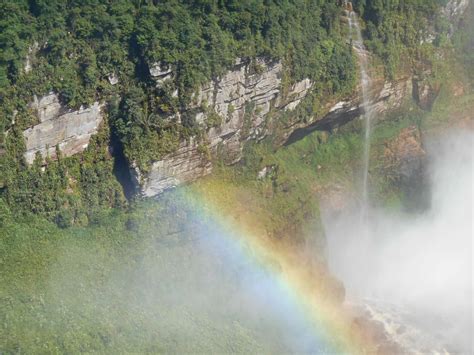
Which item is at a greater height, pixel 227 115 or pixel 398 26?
pixel 398 26

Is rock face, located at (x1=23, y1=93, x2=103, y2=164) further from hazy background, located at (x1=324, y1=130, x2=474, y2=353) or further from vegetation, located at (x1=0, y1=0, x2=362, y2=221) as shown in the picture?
hazy background, located at (x1=324, y1=130, x2=474, y2=353)

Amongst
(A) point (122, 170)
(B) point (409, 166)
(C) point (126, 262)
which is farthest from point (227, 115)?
(B) point (409, 166)

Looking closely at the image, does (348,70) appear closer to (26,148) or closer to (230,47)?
(230,47)

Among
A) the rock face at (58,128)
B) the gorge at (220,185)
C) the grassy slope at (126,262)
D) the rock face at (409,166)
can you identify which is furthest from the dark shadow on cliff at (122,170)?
the rock face at (409,166)

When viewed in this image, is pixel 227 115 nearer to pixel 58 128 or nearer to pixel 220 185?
pixel 220 185

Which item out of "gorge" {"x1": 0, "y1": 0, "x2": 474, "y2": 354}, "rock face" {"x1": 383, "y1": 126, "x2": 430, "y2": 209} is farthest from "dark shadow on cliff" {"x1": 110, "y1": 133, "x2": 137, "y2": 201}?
"rock face" {"x1": 383, "y1": 126, "x2": 430, "y2": 209}

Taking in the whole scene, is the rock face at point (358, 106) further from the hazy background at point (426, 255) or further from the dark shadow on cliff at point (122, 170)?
the dark shadow on cliff at point (122, 170)
